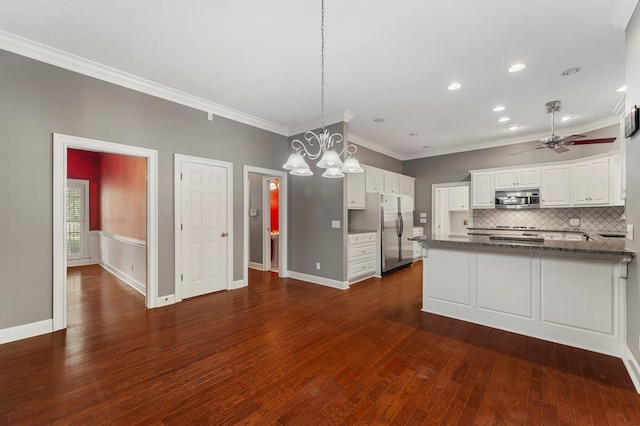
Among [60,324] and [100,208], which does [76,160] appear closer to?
[100,208]

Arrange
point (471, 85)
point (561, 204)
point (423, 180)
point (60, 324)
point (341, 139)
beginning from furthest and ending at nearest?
point (423, 180), point (561, 204), point (341, 139), point (471, 85), point (60, 324)

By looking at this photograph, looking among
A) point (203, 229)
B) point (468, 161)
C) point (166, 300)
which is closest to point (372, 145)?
point (468, 161)

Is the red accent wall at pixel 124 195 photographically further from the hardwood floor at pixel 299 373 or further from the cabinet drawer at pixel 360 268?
the cabinet drawer at pixel 360 268

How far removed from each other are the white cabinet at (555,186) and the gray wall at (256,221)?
606cm

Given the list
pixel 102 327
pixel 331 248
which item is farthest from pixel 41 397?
pixel 331 248

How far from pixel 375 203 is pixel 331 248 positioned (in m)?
1.52

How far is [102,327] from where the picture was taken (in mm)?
3182

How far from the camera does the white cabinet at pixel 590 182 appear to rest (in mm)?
4910

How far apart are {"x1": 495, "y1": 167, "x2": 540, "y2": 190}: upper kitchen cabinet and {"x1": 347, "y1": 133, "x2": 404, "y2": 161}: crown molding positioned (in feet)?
8.22

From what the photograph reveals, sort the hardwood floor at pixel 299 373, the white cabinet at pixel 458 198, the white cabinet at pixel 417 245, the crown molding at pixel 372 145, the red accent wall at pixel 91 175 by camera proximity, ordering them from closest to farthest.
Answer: the hardwood floor at pixel 299 373 < the crown molding at pixel 372 145 < the red accent wall at pixel 91 175 < the white cabinet at pixel 417 245 < the white cabinet at pixel 458 198

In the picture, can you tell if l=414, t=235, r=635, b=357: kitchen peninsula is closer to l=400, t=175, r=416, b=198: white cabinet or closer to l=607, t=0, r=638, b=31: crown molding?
l=607, t=0, r=638, b=31: crown molding

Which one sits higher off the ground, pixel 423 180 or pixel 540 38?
pixel 540 38

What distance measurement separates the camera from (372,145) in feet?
22.0

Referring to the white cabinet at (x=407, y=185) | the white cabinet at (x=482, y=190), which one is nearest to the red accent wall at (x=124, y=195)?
the white cabinet at (x=407, y=185)
